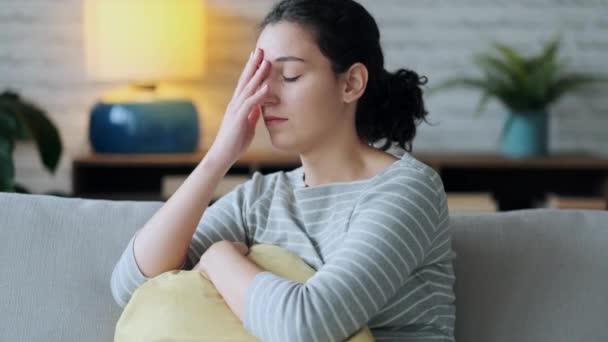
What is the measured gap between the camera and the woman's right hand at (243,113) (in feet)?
5.19

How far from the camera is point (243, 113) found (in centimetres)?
162

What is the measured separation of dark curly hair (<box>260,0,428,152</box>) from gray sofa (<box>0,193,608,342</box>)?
22cm

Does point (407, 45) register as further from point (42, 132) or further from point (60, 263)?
point (60, 263)

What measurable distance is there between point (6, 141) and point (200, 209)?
1858mm

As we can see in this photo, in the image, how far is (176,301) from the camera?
1.50 metres

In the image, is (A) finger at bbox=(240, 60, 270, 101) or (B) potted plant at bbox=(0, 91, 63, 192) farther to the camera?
(B) potted plant at bbox=(0, 91, 63, 192)

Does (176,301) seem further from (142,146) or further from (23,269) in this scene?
(142,146)

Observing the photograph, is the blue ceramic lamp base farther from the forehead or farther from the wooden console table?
the forehead

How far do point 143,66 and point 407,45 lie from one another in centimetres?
114

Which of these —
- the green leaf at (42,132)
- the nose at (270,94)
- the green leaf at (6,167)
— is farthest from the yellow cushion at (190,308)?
the green leaf at (42,132)

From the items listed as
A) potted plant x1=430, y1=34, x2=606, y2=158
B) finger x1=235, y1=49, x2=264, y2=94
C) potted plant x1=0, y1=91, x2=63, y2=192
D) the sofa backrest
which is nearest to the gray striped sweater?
the sofa backrest

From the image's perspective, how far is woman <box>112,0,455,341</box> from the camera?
1405 mm

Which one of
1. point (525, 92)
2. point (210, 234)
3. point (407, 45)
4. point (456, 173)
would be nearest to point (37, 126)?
point (407, 45)

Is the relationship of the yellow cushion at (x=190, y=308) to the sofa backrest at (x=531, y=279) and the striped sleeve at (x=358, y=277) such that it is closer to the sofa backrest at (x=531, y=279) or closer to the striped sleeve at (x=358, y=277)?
the striped sleeve at (x=358, y=277)
